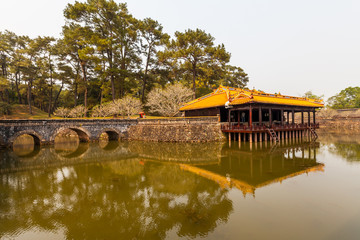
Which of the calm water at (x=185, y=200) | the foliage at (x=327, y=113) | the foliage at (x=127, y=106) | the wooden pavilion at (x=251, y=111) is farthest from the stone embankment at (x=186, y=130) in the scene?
the foliage at (x=327, y=113)

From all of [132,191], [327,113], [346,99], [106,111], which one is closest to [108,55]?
[106,111]

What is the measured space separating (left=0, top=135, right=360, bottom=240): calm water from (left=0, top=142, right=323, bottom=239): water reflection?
0.13ft

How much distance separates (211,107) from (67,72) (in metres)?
32.4

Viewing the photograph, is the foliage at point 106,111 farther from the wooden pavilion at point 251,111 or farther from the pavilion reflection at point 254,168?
the pavilion reflection at point 254,168

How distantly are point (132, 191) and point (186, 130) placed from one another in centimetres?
1597

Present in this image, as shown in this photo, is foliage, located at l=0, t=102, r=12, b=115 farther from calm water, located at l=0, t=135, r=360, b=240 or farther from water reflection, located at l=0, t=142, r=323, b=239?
calm water, located at l=0, t=135, r=360, b=240

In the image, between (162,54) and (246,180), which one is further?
(162,54)

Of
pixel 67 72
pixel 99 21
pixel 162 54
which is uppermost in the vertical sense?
pixel 99 21

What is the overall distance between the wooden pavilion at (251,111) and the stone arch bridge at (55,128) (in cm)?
1087

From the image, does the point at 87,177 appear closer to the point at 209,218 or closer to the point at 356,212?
the point at 209,218

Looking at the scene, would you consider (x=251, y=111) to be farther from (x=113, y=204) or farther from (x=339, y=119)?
(x=339, y=119)

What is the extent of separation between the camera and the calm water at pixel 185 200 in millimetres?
6051

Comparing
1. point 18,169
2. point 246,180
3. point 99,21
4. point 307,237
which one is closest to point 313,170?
point 246,180

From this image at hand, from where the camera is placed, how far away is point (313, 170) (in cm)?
1234
